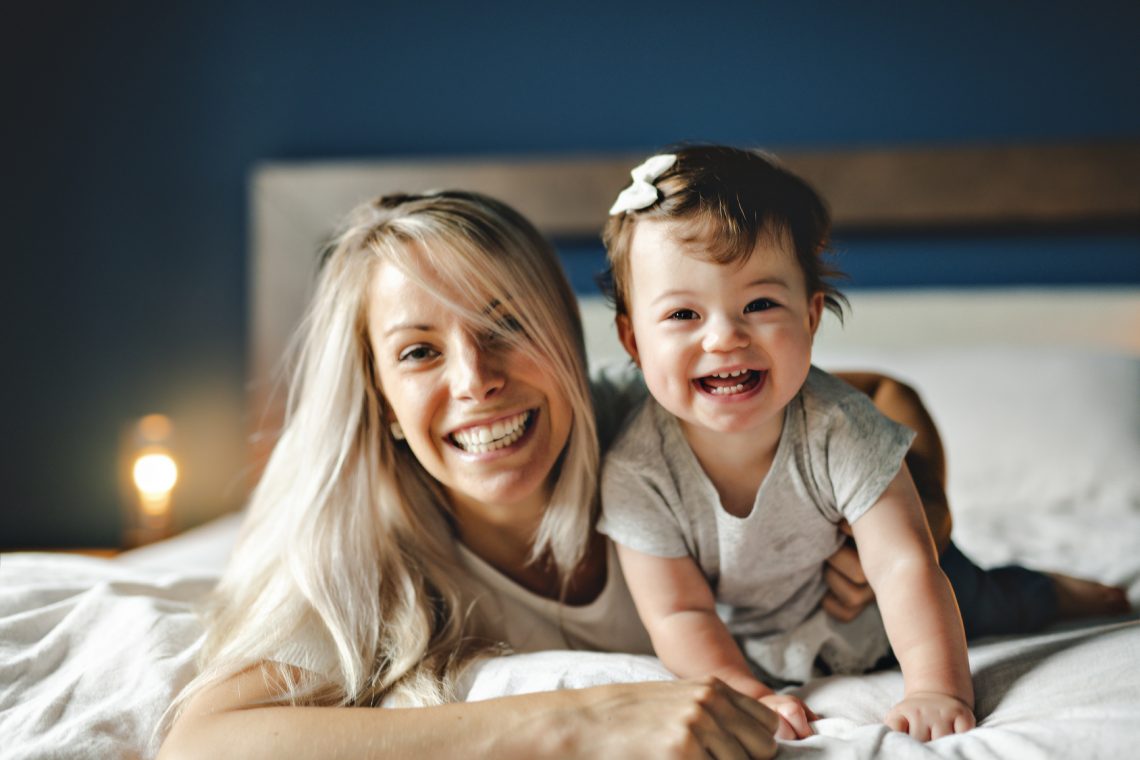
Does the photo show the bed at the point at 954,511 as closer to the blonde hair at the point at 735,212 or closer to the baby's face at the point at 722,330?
the baby's face at the point at 722,330

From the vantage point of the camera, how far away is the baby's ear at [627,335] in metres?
1.08

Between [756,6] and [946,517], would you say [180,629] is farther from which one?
[756,6]

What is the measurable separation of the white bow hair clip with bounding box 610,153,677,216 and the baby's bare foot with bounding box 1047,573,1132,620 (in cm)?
80

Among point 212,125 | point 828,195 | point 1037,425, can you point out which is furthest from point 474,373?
point 212,125

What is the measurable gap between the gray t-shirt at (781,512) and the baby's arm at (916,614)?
0.10 feet

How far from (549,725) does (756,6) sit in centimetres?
243

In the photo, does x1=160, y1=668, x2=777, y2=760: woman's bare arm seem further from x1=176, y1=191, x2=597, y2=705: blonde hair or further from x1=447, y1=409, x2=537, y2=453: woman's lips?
x1=447, y1=409, x2=537, y2=453: woman's lips

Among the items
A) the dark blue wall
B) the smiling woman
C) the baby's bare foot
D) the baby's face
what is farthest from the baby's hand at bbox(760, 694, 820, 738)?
the dark blue wall

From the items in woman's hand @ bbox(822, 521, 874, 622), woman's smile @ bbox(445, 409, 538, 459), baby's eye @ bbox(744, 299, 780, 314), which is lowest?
woman's hand @ bbox(822, 521, 874, 622)

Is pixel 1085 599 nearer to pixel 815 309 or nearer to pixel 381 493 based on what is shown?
pixel 815 309

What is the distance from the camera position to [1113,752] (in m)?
0.78

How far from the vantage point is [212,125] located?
3014 mm

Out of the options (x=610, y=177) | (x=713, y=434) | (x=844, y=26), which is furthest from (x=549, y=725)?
(x=844, y=26)

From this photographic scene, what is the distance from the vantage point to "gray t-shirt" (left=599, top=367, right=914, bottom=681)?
104 centimetres
